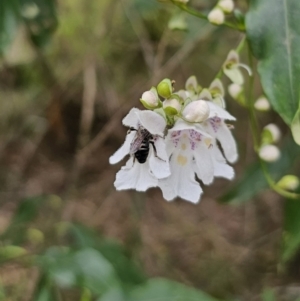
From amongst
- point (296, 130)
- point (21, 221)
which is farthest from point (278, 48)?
point (21, 221)

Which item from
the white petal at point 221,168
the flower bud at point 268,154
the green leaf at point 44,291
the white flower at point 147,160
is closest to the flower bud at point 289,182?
the flower bud at point 268,154

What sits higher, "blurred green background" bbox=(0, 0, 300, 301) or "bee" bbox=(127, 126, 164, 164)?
"bee" bbox=(127, 126, 164, 164)

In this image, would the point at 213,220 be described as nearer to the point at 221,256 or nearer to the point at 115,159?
the point at 221,256

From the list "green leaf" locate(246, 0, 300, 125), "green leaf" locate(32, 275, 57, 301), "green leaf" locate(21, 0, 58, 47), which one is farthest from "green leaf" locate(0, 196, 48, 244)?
"green leaf" locate(246, 0, 300, 125)

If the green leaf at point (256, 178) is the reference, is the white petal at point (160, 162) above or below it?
above

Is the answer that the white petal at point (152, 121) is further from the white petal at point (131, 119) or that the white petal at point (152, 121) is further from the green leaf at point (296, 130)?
the green leaf at point (296, 130)

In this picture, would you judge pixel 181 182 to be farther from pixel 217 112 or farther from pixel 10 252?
pixel 10 252

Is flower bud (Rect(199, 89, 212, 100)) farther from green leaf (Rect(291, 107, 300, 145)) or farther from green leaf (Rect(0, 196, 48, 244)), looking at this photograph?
green leaf (Rect(0, 196, 48, 244))
